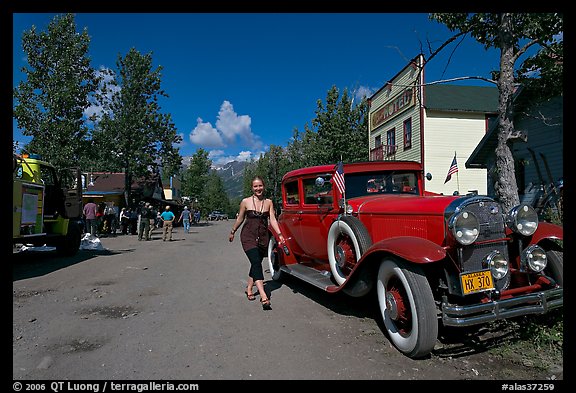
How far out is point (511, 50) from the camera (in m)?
6.24

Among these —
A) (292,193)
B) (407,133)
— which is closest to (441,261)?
(292,193)

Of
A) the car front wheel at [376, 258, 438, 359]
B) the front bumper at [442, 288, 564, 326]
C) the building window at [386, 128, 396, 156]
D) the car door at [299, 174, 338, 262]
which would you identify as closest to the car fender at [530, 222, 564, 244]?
the front bumper at [442, 288, 564, 326]

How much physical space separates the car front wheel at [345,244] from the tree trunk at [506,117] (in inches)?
138

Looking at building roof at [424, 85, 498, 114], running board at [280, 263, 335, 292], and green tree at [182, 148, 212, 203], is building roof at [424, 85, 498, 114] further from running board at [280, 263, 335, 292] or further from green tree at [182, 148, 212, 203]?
green tree at [182, 148, 212, 203]

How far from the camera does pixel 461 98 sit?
2006cm

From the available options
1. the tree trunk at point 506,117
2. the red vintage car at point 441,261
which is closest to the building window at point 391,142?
the tree trunk at point 506,117

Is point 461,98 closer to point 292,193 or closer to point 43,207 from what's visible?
point 292,193

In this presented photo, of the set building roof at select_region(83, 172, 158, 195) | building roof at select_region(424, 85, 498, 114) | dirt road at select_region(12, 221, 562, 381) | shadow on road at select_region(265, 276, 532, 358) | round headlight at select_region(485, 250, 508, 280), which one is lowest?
dirt road at select_region(12, 221, 562, 381)

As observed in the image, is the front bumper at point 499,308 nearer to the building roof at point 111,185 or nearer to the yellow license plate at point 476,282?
the yellow license plate at point 476,282

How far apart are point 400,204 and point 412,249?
1.03 metres

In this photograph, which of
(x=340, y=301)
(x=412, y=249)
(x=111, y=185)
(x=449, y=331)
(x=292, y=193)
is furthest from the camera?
(x=111, y=185)

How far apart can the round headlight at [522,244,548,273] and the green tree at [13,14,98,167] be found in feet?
60.0

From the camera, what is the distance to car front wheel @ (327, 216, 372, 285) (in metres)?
4.18
